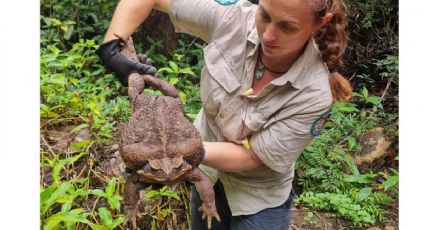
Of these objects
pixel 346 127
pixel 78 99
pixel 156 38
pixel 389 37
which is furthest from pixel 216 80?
pixel 156 38

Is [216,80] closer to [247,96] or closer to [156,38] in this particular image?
[247,96]

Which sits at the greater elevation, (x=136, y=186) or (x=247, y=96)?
(x=247, y=96)

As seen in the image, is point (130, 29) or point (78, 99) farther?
point (78, 99)

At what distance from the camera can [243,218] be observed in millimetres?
1579

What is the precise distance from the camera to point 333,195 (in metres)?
2.53

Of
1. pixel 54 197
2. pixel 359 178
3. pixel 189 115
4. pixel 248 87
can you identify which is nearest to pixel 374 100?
pixel 359 178

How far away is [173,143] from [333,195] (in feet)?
5.36

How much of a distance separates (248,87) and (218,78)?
0.31 feet

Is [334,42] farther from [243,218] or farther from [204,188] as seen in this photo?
[243,218]

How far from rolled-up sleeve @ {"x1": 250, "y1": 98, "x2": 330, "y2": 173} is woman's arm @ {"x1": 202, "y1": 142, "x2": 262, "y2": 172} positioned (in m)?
0.03

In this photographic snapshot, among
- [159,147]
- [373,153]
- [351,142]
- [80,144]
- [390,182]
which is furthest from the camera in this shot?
[373,153]

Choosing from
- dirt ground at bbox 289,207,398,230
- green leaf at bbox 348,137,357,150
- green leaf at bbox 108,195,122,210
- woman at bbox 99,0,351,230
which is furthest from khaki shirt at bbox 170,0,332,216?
green leaf at bbox 348,137,357,150

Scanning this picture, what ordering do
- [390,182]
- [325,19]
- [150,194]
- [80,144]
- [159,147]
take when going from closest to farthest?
[159,147] → [325,19] → [150,194] → [80,144] → [390,182]

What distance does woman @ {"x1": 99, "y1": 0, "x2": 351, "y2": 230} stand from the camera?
1.31m
